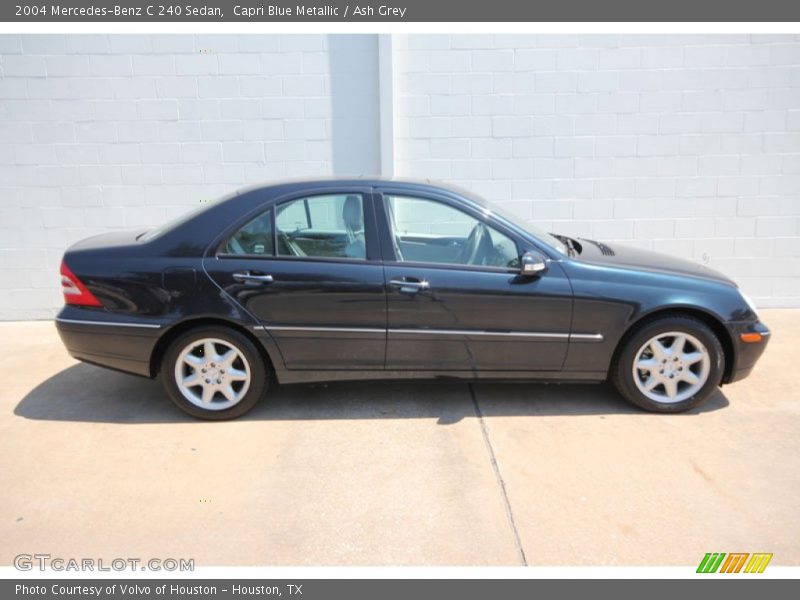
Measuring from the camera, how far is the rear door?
14.6ft

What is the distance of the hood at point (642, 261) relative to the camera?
464 cm

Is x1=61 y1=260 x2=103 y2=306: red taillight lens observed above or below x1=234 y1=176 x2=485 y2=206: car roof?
below

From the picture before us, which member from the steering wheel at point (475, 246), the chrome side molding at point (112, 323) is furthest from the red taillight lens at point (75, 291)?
the steering wheel at point (475, 246)

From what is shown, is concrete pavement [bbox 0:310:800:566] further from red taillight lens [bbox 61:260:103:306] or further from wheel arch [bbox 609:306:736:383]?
red taillight lens [bbox 61:260:103:306]

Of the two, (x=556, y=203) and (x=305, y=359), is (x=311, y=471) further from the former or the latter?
(x=556, y=203)

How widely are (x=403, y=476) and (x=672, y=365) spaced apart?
6.43ft

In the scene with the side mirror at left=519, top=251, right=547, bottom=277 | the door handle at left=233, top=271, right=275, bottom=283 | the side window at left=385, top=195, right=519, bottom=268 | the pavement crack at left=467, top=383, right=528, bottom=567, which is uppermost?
the side window at left=385, top=195, right=519, bottom=268

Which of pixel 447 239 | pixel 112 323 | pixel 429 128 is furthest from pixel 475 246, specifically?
pixel 429 128

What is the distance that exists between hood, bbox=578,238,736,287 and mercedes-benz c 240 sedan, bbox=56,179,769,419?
34 millimetres

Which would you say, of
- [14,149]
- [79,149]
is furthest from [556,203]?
[14,149]

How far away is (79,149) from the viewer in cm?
689

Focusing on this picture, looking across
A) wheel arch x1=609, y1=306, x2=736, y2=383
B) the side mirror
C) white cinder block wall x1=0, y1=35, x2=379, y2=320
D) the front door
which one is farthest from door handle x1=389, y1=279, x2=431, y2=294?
white cinder block wall x1=0, y1=35, x2=379, y2=320

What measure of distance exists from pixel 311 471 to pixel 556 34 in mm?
4808

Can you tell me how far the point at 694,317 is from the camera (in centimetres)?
460
